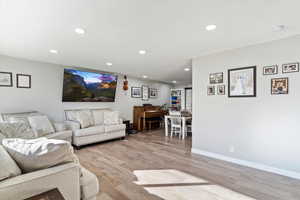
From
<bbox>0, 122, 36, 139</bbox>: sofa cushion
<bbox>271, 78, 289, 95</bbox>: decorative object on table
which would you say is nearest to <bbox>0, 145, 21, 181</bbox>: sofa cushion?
<bbox>0, 122, 36, 139</bbox>: sofa cushion

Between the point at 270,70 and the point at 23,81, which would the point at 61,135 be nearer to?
the point at 23,81

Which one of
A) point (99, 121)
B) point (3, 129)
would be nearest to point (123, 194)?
point (3, 129)

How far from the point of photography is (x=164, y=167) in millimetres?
2871

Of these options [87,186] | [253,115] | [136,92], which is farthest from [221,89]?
[136,92]

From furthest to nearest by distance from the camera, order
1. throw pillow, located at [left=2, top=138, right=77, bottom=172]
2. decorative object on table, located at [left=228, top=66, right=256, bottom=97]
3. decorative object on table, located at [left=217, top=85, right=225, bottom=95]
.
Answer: decorative object on table, located at [left=217, top=85, right=225, bottom=95], decorative object on table, located at [left=228, top=66, right=256, bottom=97], throw pillow, located at [left=2, top=138, right=77, bottom=172]

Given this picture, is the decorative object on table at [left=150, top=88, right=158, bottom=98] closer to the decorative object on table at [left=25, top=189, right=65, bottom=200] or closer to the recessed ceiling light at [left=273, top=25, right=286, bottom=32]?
the recessed ceiling light at [left=273, top=25, right=286, bottom=32]

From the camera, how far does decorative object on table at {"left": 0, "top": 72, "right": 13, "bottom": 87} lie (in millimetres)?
3600

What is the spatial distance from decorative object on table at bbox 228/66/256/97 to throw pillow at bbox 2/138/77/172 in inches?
123

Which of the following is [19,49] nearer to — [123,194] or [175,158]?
[123,194]

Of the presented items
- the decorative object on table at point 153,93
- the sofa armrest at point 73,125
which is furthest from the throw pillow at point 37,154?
the decorative object on table at point 153,93

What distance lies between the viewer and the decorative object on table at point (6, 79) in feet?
11.8

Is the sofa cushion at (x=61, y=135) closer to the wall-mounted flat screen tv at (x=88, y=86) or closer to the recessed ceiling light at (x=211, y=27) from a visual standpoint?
the wall-mounted flat screen tv at (x=88, y=86)

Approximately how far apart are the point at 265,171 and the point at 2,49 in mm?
5738

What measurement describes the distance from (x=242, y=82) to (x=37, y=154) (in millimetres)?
3377
